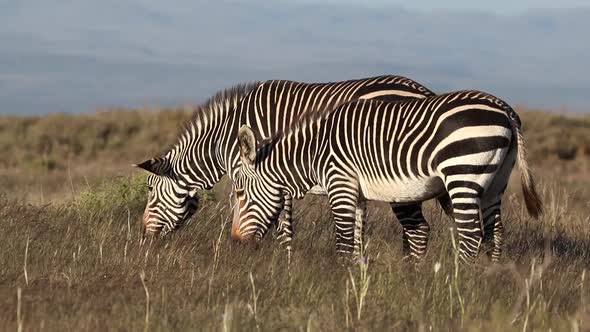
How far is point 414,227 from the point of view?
938 centimetres

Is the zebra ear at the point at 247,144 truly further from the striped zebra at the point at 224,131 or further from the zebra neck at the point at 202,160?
the zebra neck at the point at 202,160

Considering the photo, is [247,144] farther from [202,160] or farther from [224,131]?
[202,160]

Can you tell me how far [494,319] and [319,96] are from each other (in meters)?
5.20

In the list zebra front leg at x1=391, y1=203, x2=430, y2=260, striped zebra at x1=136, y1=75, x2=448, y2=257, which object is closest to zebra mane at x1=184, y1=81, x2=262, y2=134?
striped zebra at x1=136, y1=75, x2=448, y2=257

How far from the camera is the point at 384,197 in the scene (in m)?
8.31

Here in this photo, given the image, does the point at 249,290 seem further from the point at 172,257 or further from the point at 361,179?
the point at 361,179

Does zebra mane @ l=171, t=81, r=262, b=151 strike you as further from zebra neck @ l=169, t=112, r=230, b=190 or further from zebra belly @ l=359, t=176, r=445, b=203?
zebra belly @ l=359, t=176, r=445, b=203

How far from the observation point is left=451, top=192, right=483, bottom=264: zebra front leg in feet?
25.2

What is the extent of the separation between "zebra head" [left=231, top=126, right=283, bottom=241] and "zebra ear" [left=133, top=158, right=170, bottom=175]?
1.62m

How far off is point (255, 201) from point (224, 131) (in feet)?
5.16

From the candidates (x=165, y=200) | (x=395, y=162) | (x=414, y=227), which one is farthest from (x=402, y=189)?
(x=165, y=200)

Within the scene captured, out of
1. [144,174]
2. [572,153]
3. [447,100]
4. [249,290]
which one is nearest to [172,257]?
[249,290]

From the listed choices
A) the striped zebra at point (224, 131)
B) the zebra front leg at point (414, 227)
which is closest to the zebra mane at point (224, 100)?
the striped zebra at point (224, 131)

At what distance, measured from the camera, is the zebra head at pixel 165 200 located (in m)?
10.5
